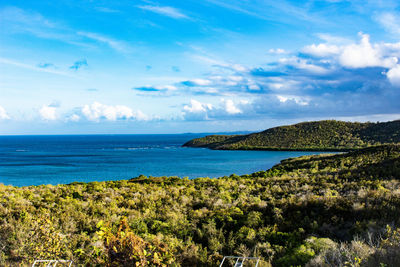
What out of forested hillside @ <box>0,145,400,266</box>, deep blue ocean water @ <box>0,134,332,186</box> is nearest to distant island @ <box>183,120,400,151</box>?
deep blue ocean water @ <box>0,134,332,186</box>

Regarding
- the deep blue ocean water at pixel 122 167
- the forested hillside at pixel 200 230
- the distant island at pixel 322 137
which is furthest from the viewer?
the distant island at pixel 322 137

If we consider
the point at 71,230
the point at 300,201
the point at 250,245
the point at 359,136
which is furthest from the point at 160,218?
the point at 359,136

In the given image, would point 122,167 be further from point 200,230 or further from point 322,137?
point 322,137

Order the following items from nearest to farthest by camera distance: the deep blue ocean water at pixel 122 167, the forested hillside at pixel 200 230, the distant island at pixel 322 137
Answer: the forested hillside at pixel 200 230 → the deep blue ocean water at pixel 122 167 → the distant island at pixel 322 137

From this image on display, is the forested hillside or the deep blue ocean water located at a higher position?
the forested hillside

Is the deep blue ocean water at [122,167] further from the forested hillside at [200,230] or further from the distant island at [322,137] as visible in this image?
the forested hillside at [200,230]

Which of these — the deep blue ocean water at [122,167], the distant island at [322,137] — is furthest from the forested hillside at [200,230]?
the distant island at [322,137]

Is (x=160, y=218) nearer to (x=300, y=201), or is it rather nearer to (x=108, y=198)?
(x=108, y=198)

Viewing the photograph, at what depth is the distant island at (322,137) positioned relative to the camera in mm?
92250

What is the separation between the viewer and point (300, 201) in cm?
1369

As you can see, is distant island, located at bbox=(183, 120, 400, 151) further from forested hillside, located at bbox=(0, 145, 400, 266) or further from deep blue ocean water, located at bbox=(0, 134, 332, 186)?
forested hillside, located at bbox=(0, 145, 400, 266)

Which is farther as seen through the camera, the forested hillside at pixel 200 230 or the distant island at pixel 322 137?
the distant island at pixel 322 137

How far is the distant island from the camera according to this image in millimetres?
92250

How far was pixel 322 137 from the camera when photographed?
10481 centimetres
